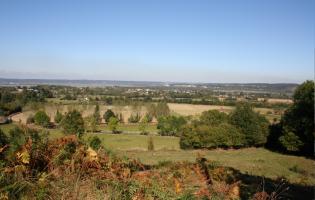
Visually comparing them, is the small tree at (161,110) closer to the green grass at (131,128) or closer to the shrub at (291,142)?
the green grass at (131,128)

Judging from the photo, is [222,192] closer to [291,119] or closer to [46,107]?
[291,119]

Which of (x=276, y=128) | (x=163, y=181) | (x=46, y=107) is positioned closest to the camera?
(x=163, y=181)

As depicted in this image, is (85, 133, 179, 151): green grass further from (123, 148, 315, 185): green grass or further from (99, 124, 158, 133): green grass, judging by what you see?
(99, 124, 158, 133): green grass

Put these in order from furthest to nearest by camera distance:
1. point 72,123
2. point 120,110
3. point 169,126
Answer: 1. point 120,110
2. point 169,126
3. point 72,123

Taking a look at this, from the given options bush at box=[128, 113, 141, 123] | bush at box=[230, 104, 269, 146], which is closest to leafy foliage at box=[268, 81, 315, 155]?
bush at box=[230, 104, 269, 146]

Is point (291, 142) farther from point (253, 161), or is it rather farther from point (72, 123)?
point (72, 123)

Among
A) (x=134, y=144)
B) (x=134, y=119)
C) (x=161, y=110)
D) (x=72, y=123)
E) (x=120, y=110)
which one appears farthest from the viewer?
(x=120, y=110)

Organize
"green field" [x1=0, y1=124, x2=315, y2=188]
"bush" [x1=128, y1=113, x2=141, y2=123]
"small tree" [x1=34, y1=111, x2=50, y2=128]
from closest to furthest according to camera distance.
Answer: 1. "green field" [x1=0, y1=124, x2=315, y2=188]
2. "small tree" [x1=34, y1=111, x2=50, y2=128]
3. "bush" [x1=128, y1=113, x2=141, y2=123]

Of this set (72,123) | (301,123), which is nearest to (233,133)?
(301,123)

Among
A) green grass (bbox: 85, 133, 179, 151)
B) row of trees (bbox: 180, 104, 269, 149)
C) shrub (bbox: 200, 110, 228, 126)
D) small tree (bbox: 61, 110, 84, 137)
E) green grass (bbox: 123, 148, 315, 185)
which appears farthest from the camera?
shrub (bbox: 200, 110, 228, 126)

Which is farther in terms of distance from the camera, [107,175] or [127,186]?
[107,175]

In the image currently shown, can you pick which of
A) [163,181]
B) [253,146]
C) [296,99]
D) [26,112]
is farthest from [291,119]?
[26,112]

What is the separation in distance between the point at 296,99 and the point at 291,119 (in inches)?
94.3

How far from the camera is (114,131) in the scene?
71188 millimetres
